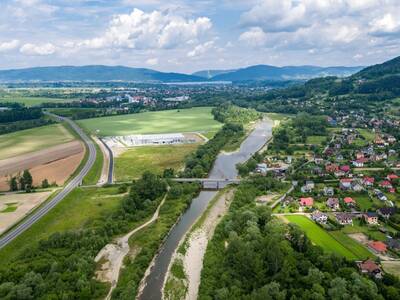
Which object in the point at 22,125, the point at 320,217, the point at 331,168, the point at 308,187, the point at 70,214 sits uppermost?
the point at 22,125

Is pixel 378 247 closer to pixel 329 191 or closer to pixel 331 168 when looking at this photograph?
pixel 329 191

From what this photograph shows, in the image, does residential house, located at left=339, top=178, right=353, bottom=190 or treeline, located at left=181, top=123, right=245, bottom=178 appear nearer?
residential house, located at left=339, top=178, right=353, bottom=190

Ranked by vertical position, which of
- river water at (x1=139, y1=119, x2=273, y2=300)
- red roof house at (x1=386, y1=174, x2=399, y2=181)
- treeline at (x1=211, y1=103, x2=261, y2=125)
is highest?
treeline at (x1=211, y1=103, x2=261, y2=125)

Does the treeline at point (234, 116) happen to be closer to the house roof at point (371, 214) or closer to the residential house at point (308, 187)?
the residential house at point (308, 187)

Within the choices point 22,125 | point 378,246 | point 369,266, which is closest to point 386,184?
point 378,246

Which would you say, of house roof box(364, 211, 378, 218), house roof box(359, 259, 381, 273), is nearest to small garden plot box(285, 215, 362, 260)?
house roof box(359, 259, 381, 273)

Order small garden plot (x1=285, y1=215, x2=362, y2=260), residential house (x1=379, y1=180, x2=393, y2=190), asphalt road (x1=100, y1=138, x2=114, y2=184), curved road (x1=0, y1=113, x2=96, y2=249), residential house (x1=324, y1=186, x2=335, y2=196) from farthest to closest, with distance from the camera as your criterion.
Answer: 1. asphalt road (x1=100, y1=138, x2=114, y2=184)
2. residential house (x1=379, y1=180, x2=393, y2=190)
3. residential house (x1=324, y1=186, x2=335, y2=196)
4. curved road (x1=0, y1=113, x2=96, y2=249)
5. small garden plot (x1=285, y1=215, x2=362, y2=260)

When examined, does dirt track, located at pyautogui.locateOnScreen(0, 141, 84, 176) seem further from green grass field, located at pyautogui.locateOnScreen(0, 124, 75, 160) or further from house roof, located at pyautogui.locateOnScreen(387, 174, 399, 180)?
house roof, located at pyautogui.locateOnScreen(387, 174, 399, 180)
